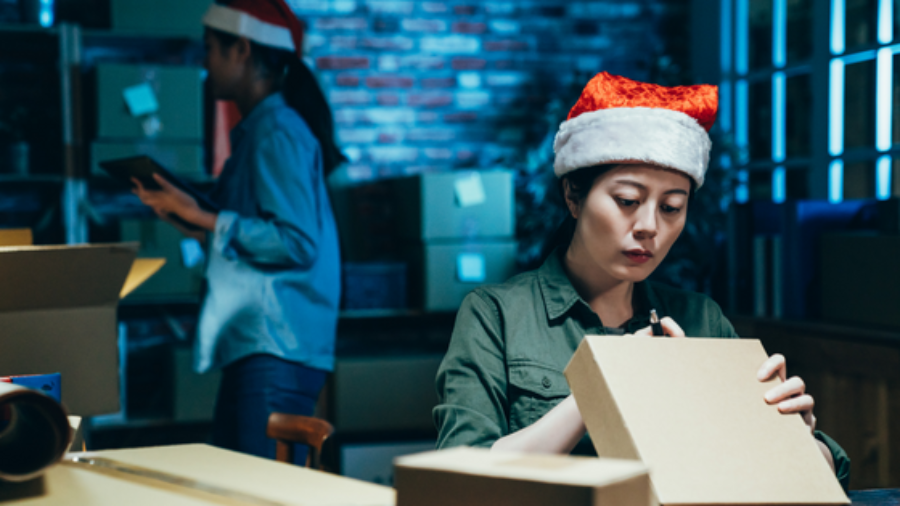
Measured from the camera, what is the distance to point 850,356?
2420 mm

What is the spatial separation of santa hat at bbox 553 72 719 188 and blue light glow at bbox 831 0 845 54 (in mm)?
2166

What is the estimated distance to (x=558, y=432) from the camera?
40.3 inches

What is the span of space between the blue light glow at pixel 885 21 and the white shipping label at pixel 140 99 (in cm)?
271

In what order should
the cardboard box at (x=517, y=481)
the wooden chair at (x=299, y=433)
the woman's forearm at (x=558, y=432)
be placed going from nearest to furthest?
the cardboard box at (x=517, y=481) < the woman's forearm at (x=558, y=432) < the wooden chair at (x=299, y=433)

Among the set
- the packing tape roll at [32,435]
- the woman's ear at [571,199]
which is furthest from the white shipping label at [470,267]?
the packing tape roll at [32,435]

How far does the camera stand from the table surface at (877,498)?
3.50ft

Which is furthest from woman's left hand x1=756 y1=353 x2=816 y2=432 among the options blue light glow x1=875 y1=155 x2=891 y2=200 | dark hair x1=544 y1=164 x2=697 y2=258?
blue light glow x1=875 y1=155 x2=891 y2=200

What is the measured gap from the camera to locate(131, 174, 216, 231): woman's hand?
6.86 feet

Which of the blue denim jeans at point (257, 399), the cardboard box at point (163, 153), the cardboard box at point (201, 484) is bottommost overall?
the blue denim jeans at point (257, 399)

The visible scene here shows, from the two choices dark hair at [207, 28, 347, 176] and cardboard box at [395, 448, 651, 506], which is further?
dark hair at [207, 28, 347, 176]

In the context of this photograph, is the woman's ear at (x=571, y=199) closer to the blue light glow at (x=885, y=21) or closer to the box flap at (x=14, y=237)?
the box flap at (x=14, y=237)

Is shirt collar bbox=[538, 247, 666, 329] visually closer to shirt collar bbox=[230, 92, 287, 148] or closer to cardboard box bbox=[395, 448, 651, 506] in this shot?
cardboard box bbox=[395, 448, 651, 506]

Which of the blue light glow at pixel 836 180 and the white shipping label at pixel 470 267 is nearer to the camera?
the blue light glow at pixel 836 180

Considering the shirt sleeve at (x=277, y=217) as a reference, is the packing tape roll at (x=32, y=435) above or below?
below
